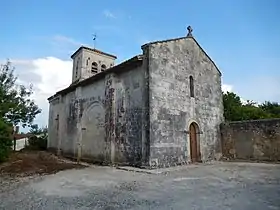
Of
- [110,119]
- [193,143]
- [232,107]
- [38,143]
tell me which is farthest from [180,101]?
[38,143]

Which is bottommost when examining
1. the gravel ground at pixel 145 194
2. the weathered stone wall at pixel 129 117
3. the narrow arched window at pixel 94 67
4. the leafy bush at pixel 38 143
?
the gravel ground at pixel 145 194

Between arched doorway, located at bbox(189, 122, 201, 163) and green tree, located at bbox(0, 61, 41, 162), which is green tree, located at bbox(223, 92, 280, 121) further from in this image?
green tree, located at bbox(0, 61, 41, 162)

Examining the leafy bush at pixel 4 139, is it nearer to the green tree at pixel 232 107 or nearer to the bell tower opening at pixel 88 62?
the bell tower opening at pixel 88 62

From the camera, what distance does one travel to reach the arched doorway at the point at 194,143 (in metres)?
14.4

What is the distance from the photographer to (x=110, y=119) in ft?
43.9

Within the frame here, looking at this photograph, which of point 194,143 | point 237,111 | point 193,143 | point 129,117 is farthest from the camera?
point 237,111

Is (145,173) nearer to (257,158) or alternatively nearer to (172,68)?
(172,68)

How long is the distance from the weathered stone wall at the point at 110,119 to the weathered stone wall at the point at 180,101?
796mm

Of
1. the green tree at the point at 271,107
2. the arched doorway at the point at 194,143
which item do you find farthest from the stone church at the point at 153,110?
the green tree at the point at 271,107

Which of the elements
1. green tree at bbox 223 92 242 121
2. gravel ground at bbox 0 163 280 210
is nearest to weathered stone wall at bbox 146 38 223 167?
gravel ground at bbox 0 163 280 210

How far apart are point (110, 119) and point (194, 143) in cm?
558

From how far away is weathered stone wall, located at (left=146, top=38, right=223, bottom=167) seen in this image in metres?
11.8

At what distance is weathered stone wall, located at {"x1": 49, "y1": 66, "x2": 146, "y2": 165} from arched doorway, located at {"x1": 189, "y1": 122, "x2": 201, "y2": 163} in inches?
165

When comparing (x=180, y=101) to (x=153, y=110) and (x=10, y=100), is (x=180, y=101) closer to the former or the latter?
(x=153, y=110)
